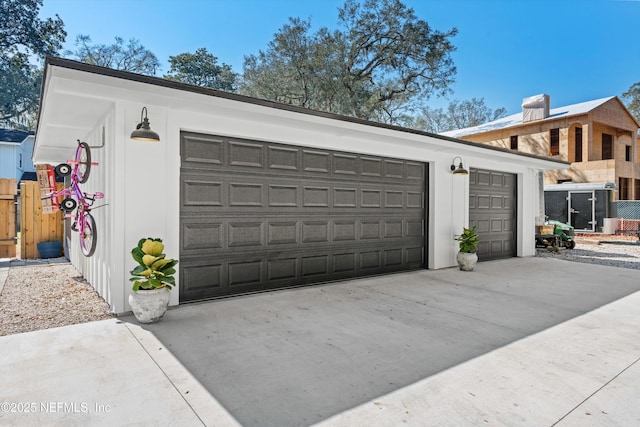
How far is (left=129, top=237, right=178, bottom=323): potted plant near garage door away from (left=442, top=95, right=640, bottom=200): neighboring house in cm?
2046

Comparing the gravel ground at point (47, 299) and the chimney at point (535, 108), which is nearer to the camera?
the gravel ground at point (47, 299)

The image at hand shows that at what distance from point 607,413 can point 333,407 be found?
1.56m

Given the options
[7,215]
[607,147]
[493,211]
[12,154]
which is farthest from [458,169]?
[12,154]

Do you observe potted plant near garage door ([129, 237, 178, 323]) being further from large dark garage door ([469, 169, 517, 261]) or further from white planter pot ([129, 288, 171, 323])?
large dark garage door ([469, 169, 517, 261])

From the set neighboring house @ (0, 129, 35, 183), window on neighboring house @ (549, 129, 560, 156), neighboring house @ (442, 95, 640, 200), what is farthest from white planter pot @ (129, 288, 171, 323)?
window on neighboring house @ (549, 129, 560, 156)

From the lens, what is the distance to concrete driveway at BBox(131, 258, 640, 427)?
2.31 meters

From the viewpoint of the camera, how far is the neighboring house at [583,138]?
60.8 ft

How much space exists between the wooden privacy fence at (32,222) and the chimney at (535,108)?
21821mm

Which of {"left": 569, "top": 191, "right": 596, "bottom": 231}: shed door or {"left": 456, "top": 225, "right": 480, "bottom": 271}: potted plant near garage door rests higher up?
{"left": 569, "top": 191, "right": 596, "bottom": 231}: shed door

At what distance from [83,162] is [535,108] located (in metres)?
22.1

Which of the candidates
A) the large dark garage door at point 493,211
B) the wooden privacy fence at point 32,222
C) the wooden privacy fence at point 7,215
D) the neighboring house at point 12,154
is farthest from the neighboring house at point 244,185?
the neighboring house at point 12,154

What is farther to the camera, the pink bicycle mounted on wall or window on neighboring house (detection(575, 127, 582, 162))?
window on neighboring house (detection(575, 127, 582, 162))

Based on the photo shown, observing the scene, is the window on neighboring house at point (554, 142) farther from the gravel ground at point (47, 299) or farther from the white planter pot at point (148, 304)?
the white planter pot at point (148, 304)

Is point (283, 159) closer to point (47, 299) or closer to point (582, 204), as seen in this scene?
point (47, 299)
